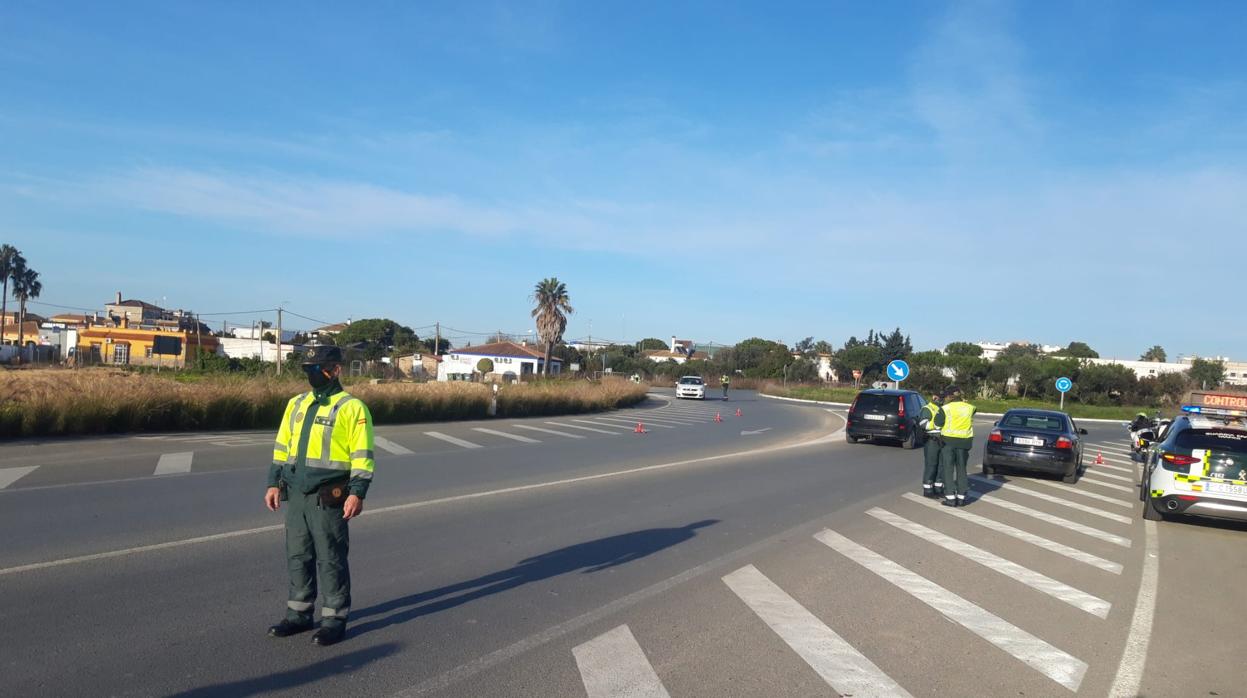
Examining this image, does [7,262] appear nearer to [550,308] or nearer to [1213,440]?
[550,308]

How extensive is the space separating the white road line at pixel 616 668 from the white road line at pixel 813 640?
1.05 metres

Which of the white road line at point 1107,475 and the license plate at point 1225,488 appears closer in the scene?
the license plate at point 1225,488

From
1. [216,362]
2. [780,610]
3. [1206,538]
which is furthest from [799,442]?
[216,362]

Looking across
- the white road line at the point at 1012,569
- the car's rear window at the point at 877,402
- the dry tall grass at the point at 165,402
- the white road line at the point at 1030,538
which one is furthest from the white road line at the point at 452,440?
the car's rear window at the point at 877,402

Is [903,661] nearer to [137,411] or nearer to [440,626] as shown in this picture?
[440,626]

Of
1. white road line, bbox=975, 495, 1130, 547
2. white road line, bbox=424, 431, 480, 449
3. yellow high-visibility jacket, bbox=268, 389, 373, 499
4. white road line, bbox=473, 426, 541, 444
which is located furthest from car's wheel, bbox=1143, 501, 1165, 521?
white road line, bbox=473, 426, 541, 444

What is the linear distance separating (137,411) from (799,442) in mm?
15892

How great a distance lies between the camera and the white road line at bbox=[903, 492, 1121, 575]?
9.27 meters

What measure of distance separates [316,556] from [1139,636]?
586cm

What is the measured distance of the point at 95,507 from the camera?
9867 mm

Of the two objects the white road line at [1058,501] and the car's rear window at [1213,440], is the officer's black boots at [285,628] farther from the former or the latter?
the car's rear window at [1213,440]

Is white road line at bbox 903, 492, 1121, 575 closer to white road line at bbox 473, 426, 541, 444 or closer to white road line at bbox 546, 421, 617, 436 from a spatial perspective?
white road line at bbox 473, 426, 541, 444

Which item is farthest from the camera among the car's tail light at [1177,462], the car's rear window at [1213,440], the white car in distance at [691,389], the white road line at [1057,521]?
the white car in distance at [691,389]

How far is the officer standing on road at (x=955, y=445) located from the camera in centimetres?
1284
